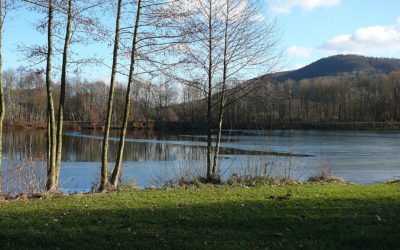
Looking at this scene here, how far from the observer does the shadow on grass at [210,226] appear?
17.9 ft

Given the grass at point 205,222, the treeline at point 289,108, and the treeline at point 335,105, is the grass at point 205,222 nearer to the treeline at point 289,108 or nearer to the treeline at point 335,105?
the treeline at point 289,108

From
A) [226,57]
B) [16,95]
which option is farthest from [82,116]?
[226,57]

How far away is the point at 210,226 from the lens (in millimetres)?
6445

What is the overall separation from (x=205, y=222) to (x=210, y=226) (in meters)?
0.25

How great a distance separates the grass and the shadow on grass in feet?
0.05

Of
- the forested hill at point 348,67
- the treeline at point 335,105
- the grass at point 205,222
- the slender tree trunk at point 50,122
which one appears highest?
the forested hill at point 348,67

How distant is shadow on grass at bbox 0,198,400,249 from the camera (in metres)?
5.46

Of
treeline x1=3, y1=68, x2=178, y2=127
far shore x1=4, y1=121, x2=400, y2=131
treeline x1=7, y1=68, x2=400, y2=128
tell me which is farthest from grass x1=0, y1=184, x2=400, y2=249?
far shore x1=4, y1=121, x2=400, y2=131

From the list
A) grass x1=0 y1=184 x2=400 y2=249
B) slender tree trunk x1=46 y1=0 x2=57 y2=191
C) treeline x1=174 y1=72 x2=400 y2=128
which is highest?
treeline x1=174 y1=72 x2=400 y2=128

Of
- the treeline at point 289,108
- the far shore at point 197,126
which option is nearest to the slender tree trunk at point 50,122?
the treeline at point 289,108

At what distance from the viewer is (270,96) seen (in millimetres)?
13695

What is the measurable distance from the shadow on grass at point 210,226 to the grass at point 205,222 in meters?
0.01

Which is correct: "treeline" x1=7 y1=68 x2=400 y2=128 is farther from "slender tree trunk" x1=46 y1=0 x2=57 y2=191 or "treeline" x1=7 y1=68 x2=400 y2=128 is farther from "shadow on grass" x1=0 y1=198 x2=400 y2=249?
"shadow on grass" x1=0 y1=198 x2=400 y2=249

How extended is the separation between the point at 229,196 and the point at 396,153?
79.6ft
